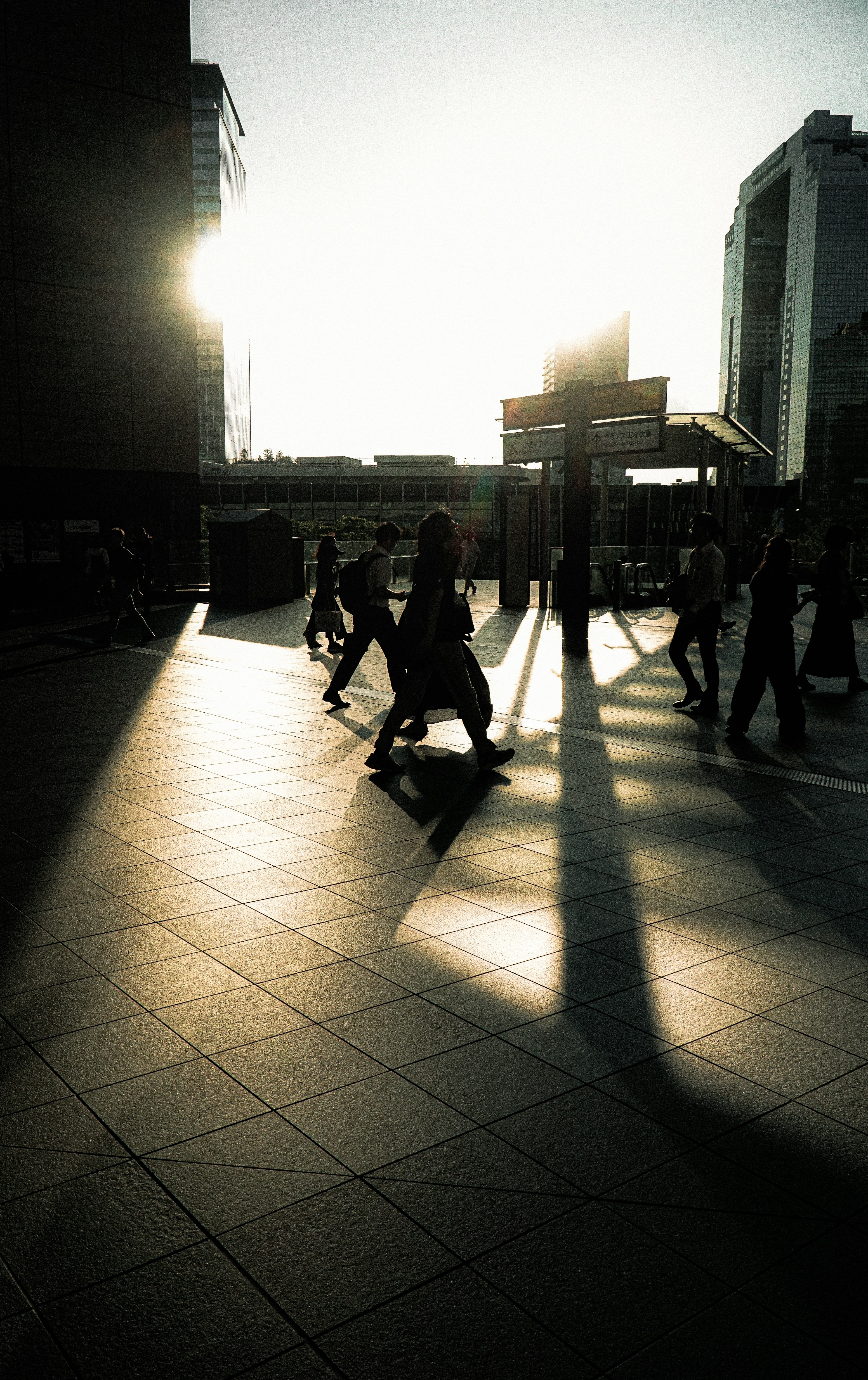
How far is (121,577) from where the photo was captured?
52.3 feet

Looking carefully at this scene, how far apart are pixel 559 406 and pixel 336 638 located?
6085mm

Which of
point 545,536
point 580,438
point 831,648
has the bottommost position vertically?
point 831,648

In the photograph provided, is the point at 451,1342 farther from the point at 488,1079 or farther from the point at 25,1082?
the point at 25,1082

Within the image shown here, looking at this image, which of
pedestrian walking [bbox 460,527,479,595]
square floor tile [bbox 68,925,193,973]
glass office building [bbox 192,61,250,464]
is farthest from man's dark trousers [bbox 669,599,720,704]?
glass office building [bbox 192,61,250,464]

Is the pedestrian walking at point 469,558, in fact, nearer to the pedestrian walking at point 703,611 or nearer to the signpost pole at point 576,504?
the signpost pole at point 576,504

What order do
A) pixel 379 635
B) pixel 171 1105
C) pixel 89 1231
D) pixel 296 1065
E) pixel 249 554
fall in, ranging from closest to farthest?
1. pixel 89 1231
2. pixel 171 1105
3. pixel 296 1065
4. pixel 379 635
5. pixel 249 554

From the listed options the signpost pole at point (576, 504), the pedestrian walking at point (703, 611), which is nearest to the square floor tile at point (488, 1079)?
the pedestrian walking at point (703, 611)

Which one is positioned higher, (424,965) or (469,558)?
(469,558)

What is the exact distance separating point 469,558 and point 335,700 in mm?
13240

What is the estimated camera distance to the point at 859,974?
13.1ft

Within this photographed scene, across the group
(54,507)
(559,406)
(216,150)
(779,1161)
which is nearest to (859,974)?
(779,1161)

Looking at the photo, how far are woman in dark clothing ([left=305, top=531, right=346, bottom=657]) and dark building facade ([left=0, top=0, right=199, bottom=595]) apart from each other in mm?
13959

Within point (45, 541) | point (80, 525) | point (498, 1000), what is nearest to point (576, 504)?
point (498, 1000)

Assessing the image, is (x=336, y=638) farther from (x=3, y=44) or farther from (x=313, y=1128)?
(x=3, y=44)
